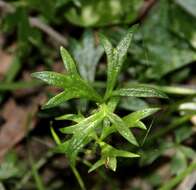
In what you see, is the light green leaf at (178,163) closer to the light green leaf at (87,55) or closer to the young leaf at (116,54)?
the light green leaf at (87,55)

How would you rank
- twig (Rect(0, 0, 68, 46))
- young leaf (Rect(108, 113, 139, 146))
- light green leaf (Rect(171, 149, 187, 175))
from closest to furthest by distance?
young leaf (Rect(108, 113, 139, 146)) < light green leaf (Rect(171, 149, 187, 175)) < twig (Rect(0, 0, 68, 46))

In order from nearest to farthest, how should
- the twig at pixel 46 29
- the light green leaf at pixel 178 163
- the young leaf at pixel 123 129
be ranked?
the young leaf at pixel 123 129 → the light green leaf at pixel 178 163 → the twig at pixel 46 29

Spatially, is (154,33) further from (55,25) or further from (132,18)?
(55,25)

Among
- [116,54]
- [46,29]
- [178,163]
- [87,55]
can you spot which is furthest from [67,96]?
[46,29]

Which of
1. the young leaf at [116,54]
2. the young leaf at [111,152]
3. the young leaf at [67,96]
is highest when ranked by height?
the young leaf at [116,54]

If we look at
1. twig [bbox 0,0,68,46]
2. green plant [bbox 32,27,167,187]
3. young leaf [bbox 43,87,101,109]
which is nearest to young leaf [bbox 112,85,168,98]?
green plant [bbox 32,27,167,187]

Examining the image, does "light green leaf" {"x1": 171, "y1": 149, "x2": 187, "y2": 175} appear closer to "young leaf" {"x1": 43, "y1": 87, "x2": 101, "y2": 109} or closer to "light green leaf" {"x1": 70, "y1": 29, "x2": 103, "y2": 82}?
"light green leaf" {"x1": 70, "y1": 29, "x2": 103, "y2": 82}

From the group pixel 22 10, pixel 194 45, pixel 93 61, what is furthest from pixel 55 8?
pixel 194 45

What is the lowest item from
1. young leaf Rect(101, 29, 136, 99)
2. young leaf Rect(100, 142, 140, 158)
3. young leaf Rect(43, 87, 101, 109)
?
young leaf Rect(100, 142, 140, 158)

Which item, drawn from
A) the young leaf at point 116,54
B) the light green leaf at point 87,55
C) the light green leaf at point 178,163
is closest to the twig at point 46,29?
the light green leaf at point 87,55

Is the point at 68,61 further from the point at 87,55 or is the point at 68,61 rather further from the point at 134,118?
the point at 87,55

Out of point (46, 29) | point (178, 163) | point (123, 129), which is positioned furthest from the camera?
point (46, 29)

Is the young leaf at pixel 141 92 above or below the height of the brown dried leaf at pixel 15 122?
above
